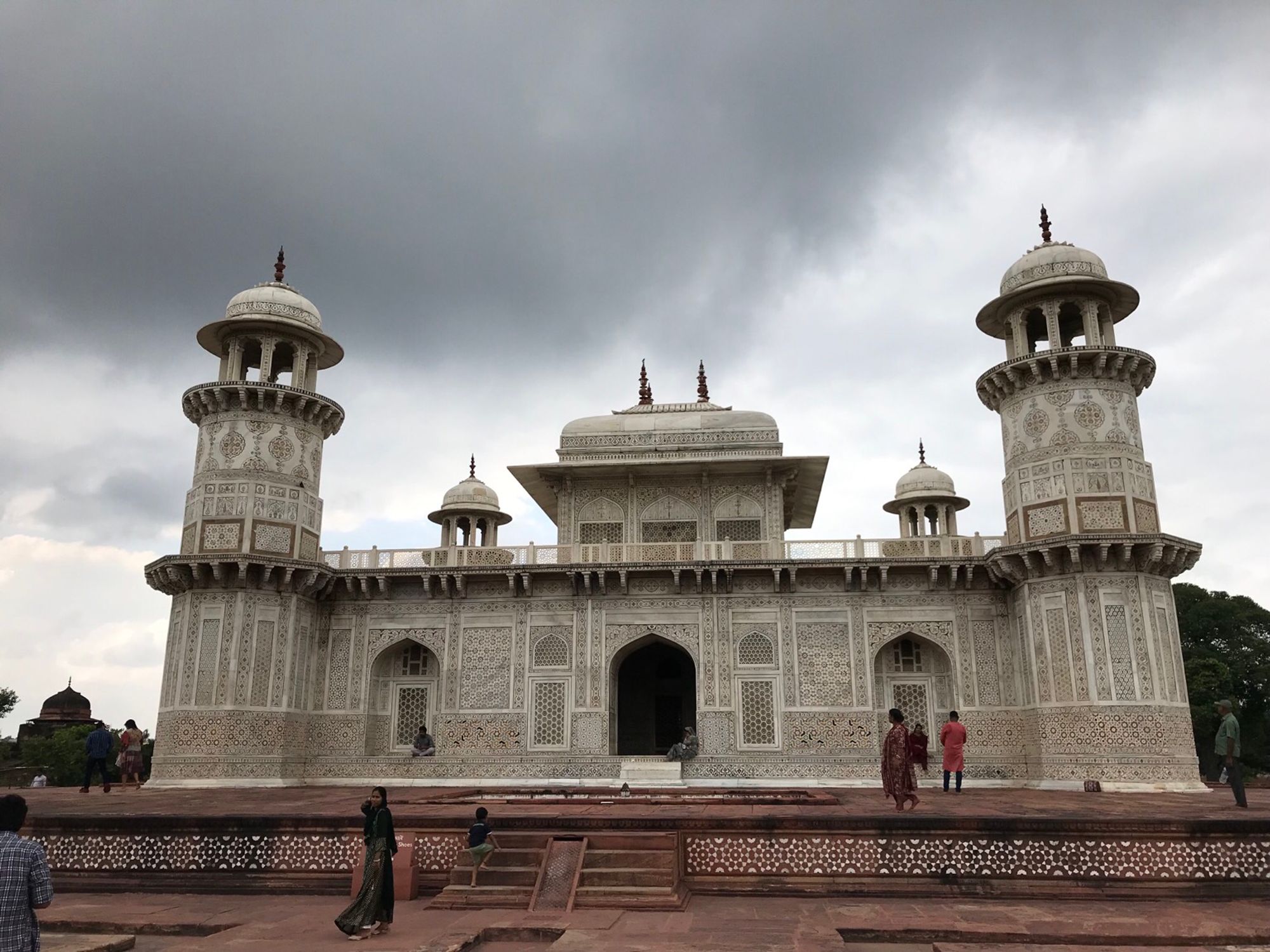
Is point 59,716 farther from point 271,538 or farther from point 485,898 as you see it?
point 485,898

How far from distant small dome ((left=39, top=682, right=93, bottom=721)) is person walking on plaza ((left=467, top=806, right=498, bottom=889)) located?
43.7 metres

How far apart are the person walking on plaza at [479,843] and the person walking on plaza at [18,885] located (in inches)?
174

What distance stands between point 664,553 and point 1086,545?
28.2 ft

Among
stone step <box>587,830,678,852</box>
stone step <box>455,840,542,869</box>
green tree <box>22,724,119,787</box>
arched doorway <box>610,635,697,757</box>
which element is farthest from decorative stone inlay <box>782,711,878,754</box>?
green tree <box>22,724,119,787</box>

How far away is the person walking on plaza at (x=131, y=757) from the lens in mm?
19688

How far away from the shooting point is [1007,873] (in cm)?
900

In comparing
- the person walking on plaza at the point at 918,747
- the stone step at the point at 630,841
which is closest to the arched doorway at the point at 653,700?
the person walking on plaza at the point at 918,747

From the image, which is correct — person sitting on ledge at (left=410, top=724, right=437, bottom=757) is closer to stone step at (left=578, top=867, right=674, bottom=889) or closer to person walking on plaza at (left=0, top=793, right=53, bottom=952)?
stone step at (left=578, top=867, right=674, bottom=889)

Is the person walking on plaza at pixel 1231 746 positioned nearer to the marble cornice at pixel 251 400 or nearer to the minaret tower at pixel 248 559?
the minaret tower at pixel 248 559

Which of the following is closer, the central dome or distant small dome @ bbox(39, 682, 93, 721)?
the central dome

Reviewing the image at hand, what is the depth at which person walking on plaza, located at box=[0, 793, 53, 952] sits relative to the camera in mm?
4715

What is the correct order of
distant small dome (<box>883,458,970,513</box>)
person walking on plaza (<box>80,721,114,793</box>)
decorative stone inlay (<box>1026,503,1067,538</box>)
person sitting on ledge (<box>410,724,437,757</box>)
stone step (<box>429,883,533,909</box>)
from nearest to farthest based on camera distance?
stone step (<box>429,883,533,909</box>) → person walking on plaza (<box>80,721,114,793</box>) → decorative stone inlay (<box>1026,503,1067,538</box>) → person sitting on ledge (<box>410,724,437,757</box>) → distant small dome (<box>883,458,970,513</box>)

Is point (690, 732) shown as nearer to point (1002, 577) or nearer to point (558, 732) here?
point (558, 732)

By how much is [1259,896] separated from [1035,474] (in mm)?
11469
